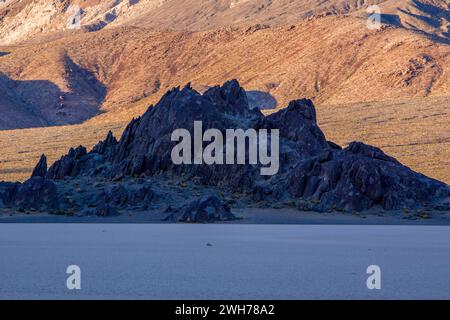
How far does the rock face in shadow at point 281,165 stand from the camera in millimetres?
55250

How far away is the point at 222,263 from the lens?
91.2 ft

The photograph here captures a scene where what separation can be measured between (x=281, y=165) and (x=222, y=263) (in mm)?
32499

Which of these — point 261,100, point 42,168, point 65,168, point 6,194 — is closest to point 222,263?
point 6,194

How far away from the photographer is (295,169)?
57594mm

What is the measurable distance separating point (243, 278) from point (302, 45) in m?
177

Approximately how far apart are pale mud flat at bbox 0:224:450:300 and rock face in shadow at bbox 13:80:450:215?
947 centimetres

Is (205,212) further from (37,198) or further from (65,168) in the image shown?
(65,168)

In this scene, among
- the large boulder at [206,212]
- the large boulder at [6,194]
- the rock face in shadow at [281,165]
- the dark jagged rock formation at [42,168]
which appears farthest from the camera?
the dark jagged rock formation at [42,168]

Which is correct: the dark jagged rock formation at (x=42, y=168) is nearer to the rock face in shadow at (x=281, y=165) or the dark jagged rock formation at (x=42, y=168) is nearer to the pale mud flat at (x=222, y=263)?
the rock face in shadow at (x=281, y=165)

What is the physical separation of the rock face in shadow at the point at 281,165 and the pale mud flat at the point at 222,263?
9469 mm

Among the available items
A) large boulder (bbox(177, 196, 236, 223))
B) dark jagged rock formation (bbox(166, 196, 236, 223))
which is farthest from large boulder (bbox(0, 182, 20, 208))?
large boulder (bbox(177, 196, 236, 223))

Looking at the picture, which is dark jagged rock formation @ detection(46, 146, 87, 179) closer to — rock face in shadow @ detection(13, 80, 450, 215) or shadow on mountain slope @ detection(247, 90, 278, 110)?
rock face in shadow @ detection(13, 80, 450, 215)

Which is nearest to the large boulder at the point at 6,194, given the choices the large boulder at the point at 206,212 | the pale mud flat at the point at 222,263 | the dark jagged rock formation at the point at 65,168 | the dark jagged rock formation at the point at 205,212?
the dark jagged rock formation at the point at 65,168

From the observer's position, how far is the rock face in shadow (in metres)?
55.2
